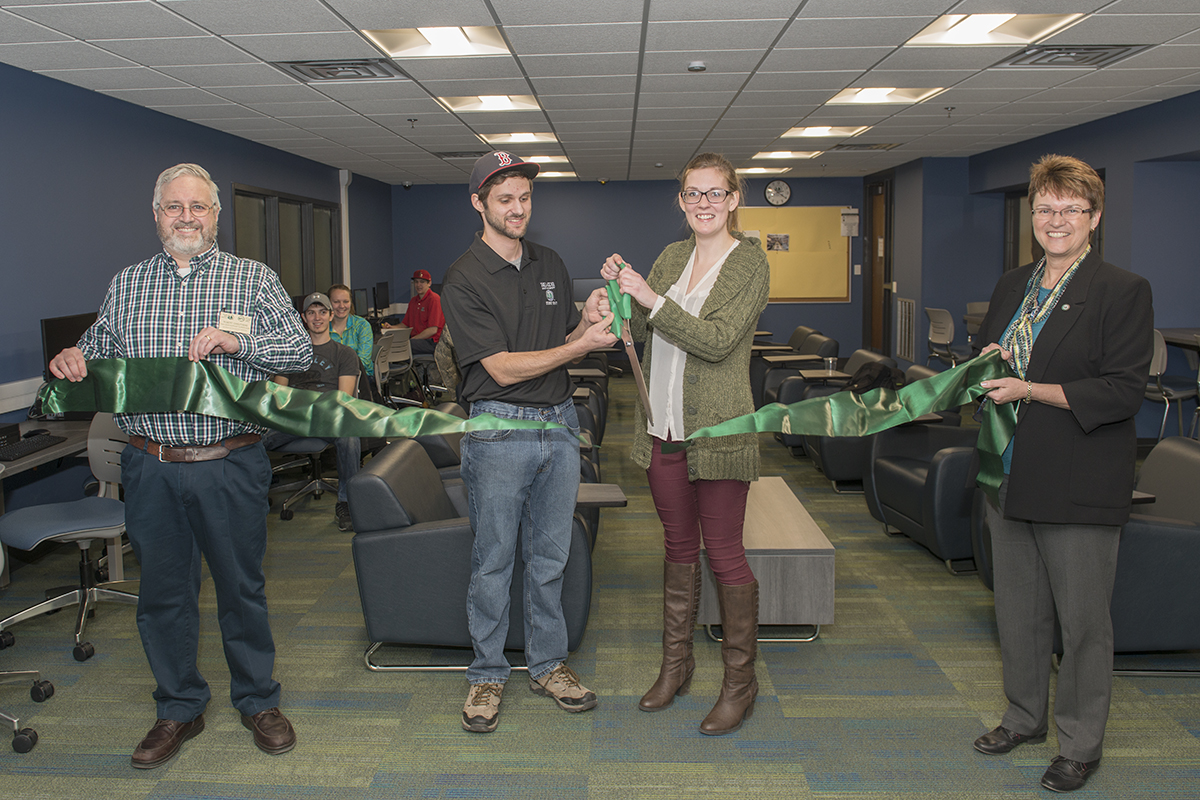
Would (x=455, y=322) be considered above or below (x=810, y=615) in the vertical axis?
above

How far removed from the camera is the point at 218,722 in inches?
110

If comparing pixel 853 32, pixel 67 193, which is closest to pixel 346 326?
pixel 67 193

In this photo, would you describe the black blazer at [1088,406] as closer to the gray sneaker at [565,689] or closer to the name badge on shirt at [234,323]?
the gray sneaker at [565,689]

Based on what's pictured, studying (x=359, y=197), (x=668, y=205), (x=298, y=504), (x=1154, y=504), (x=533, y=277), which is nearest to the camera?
(x=533, y=277)

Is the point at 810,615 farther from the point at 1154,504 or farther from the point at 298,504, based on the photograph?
the point at 298,504

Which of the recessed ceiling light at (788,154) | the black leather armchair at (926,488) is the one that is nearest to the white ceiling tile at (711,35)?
the black leather armchair at (926,488)

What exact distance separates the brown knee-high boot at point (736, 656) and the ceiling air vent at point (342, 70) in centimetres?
424

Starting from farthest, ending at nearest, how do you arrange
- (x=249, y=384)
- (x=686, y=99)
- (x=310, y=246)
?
(x=310, y=246) < (x=686, y=99) < (x=249, y=384)

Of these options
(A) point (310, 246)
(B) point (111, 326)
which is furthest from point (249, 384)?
(A) point (310, 246)

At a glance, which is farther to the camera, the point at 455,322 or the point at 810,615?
the point at 810,615

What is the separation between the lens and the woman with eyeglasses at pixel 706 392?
2.42 m

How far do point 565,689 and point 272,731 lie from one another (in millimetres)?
907

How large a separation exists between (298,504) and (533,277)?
142 inches

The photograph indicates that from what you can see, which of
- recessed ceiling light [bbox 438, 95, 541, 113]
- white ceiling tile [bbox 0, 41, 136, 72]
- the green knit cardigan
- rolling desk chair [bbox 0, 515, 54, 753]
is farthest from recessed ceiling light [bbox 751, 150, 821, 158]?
rolling desk chair [bbox 0, 515, 54, 753]
